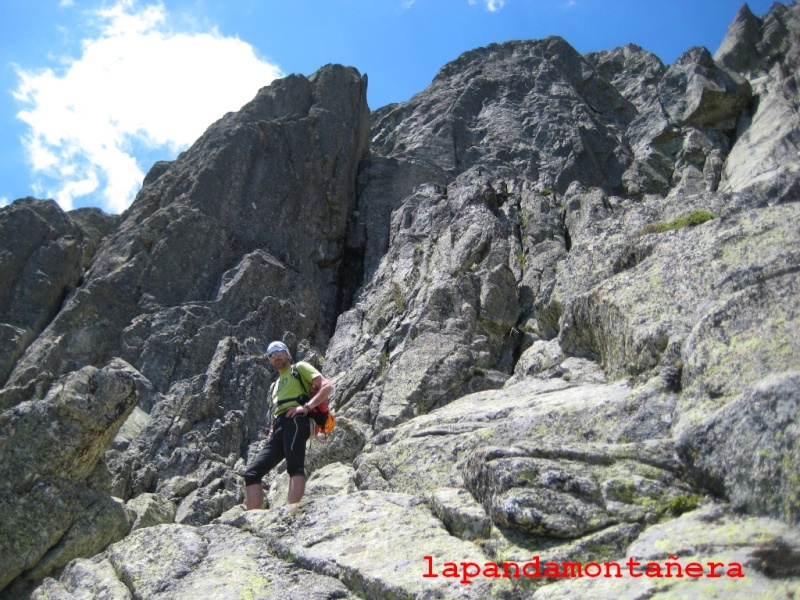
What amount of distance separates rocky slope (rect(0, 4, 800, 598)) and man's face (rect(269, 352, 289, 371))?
289cm

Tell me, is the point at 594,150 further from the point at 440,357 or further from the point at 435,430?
the point at 435,430

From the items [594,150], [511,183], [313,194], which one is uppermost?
[594,150]

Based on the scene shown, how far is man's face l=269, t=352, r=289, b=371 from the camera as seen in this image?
15.7 m

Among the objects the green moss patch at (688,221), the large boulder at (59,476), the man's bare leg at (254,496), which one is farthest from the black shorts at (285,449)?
the green moss patch at (688,221)

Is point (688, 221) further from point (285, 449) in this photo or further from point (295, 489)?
point (295, 489)

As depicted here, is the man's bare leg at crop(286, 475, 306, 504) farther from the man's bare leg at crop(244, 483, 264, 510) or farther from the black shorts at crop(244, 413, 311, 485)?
the man's bare leg at crop(244, 483, 264, 510)

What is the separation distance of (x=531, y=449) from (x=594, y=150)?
5050cm

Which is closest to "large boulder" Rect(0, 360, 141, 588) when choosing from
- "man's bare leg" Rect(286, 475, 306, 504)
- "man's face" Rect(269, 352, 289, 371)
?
"man's face" Rect(269, 352, 289, 371)

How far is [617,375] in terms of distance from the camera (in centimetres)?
1498

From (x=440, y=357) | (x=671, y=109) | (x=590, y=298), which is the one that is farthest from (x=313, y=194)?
(x=590, y=298)

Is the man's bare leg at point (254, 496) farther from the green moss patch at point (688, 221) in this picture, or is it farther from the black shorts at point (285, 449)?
the green moss patch at point (688, 221)

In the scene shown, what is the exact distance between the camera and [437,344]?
23.5 meters

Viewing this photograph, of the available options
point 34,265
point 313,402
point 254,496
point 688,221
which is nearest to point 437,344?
point 688,221

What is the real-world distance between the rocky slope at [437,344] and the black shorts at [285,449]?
0.80m
